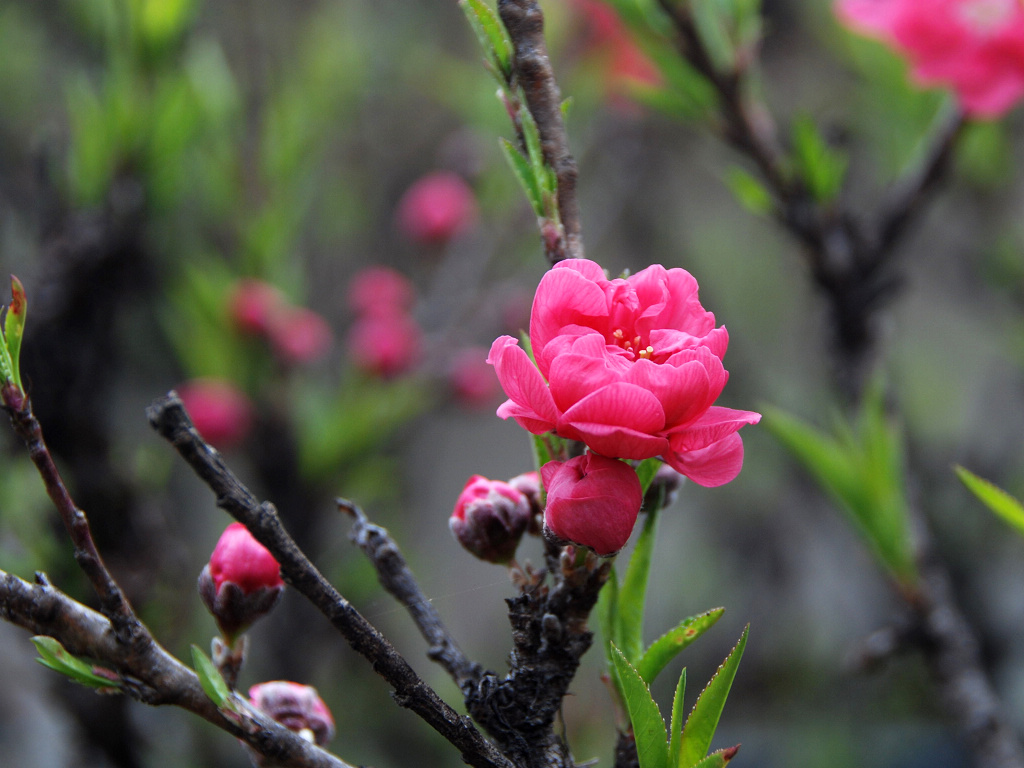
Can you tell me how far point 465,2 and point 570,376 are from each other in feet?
0.61

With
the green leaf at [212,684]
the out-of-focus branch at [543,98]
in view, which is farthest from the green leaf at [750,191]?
the green leaf at [212,684]

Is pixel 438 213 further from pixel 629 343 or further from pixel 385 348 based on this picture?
pixel 629 343

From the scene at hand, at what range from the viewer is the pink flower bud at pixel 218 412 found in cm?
107

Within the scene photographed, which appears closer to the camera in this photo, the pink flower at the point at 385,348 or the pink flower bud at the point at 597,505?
the pink flower bud at the point at 597,505

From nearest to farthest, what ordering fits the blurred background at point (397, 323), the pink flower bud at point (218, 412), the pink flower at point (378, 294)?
the blurred background at point (397, 323), the pink flower bud at point (218, 412), the pink flower at point (378, 294)

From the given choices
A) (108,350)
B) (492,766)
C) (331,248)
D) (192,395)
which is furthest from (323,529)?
(492,766)

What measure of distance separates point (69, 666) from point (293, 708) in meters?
0.13

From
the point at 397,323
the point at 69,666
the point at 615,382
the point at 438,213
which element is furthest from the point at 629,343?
the point at 438,213

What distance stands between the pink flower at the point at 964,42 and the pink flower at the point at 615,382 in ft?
1.82

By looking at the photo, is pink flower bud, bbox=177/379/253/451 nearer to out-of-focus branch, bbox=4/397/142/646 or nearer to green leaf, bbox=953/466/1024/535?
out-of-focus branch, bbox=4/397/142/646

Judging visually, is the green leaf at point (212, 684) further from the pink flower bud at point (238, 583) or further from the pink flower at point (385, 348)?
the pink flower at point (385, 348)

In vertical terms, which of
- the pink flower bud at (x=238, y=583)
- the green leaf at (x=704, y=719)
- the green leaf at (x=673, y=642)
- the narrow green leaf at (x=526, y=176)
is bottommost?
the green leaf at (x=704, y=719)

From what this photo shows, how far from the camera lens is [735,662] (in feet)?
1.06

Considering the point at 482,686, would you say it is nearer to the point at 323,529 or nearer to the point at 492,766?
the point at 492,766
